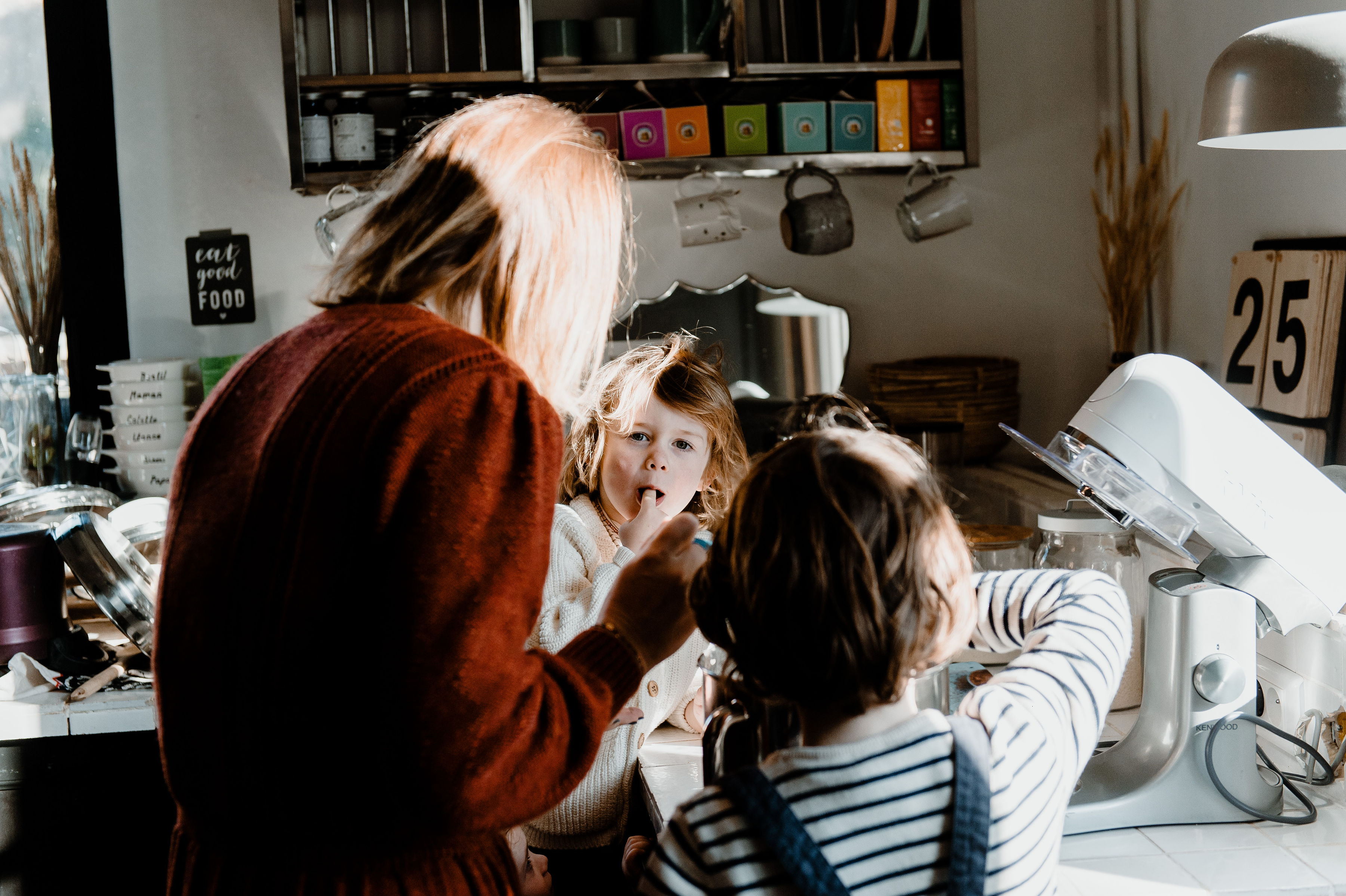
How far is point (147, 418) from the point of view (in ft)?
8.00

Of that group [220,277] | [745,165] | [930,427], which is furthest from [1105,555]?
[220,277]

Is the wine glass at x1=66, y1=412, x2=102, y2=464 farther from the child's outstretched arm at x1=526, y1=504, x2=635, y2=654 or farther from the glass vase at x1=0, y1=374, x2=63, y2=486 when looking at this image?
the child's outstretched arm at x1=526, y1=504, x2=635, y2=654

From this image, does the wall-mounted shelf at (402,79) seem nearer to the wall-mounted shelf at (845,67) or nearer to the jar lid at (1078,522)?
the wall-mounted shelf at (845,67)

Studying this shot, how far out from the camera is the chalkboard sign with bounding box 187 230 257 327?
8.66 ft

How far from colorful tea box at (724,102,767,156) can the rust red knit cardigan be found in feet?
5.82

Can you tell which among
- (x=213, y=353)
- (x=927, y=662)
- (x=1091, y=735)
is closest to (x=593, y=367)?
(x=927, y=662)

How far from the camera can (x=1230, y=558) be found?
43.1 inches

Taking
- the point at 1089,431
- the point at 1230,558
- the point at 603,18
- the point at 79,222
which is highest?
the point at 603,18

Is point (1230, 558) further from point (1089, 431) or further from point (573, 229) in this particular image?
point (573, 229)

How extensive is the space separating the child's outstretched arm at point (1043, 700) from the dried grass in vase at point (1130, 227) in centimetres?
164

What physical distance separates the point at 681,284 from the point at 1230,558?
5.70 ft

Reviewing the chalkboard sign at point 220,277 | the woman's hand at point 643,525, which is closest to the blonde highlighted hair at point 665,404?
the woman's hand at point 643,525

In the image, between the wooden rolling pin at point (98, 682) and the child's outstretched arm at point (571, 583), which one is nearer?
the child's outstretched arm at point (571, 583)

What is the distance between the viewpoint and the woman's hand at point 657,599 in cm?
82
